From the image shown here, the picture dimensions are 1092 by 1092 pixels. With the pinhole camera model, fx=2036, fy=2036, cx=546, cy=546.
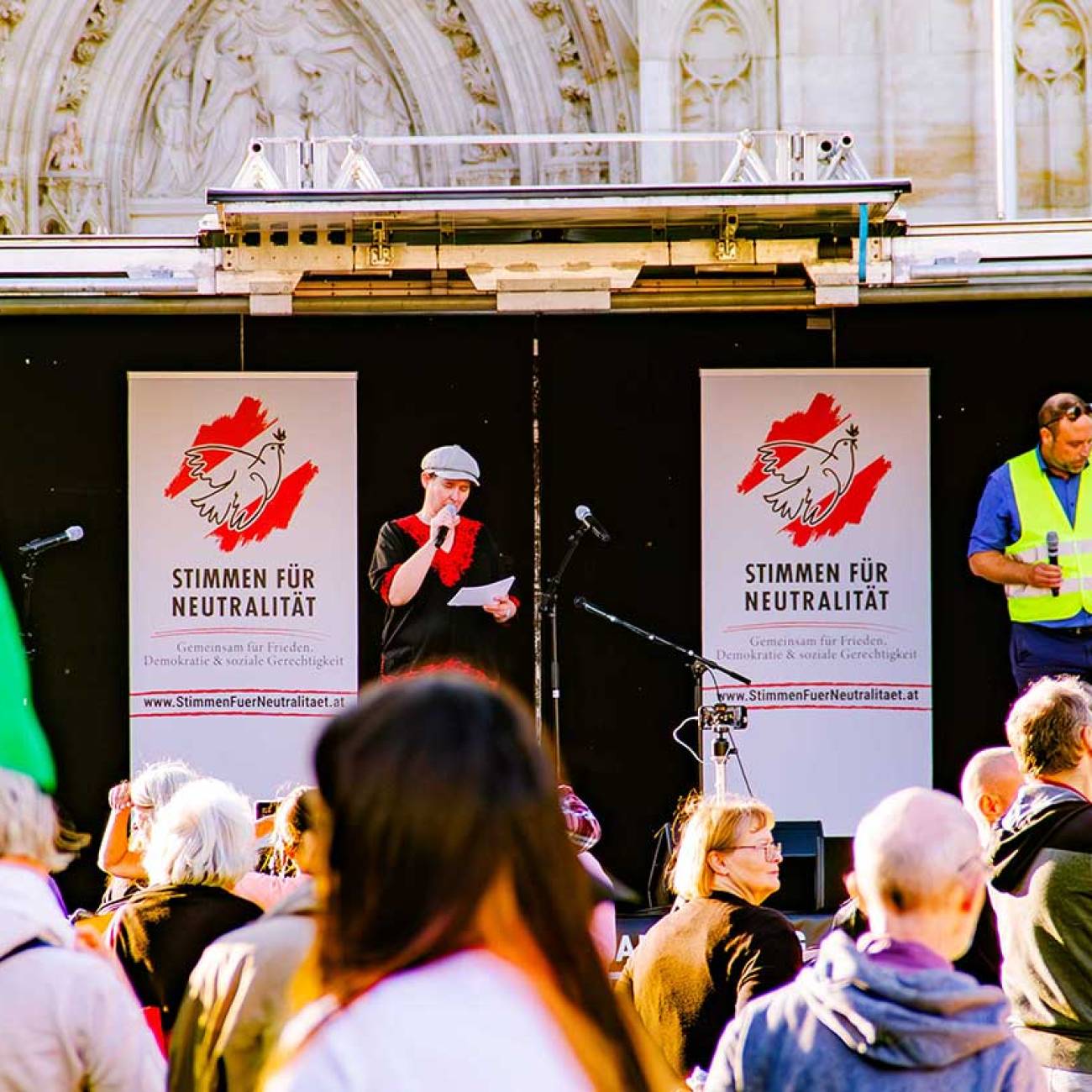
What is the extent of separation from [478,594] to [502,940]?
742 cm

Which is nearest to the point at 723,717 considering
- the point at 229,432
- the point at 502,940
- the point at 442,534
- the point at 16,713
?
the point at 442,534

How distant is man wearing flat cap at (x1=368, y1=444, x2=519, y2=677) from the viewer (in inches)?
361

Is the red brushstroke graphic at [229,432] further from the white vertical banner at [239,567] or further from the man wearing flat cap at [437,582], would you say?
the man wearing flat cap at [437,582]

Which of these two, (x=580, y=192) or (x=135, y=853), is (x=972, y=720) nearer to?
(x=580, y=192)

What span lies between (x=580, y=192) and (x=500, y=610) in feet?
6.66

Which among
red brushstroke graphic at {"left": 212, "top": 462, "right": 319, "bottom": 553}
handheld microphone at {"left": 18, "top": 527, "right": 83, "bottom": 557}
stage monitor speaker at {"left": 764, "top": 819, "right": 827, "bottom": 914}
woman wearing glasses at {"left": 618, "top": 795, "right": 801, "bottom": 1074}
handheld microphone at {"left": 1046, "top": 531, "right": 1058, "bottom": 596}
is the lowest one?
stage monitor speaker at {"left": 764, "top": 819, "right": 827, "bottom": 914}

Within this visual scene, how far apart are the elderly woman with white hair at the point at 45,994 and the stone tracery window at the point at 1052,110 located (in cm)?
1024

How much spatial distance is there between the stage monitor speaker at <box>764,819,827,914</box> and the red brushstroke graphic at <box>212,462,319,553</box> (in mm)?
2658

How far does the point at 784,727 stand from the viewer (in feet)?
30.7

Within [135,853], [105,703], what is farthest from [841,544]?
[135,853]

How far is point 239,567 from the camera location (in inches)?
370

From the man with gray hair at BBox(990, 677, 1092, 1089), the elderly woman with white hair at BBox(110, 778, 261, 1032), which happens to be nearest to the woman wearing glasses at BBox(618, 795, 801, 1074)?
the man with gray hair at BBox(990, 677, 1092, 1089)

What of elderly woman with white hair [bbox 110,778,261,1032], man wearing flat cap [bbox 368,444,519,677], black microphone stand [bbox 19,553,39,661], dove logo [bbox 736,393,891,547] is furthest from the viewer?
dove logo [bbox 736,393,891,547]

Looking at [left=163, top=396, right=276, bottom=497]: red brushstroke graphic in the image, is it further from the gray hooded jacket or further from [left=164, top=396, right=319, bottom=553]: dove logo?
the gray hooded jacket
